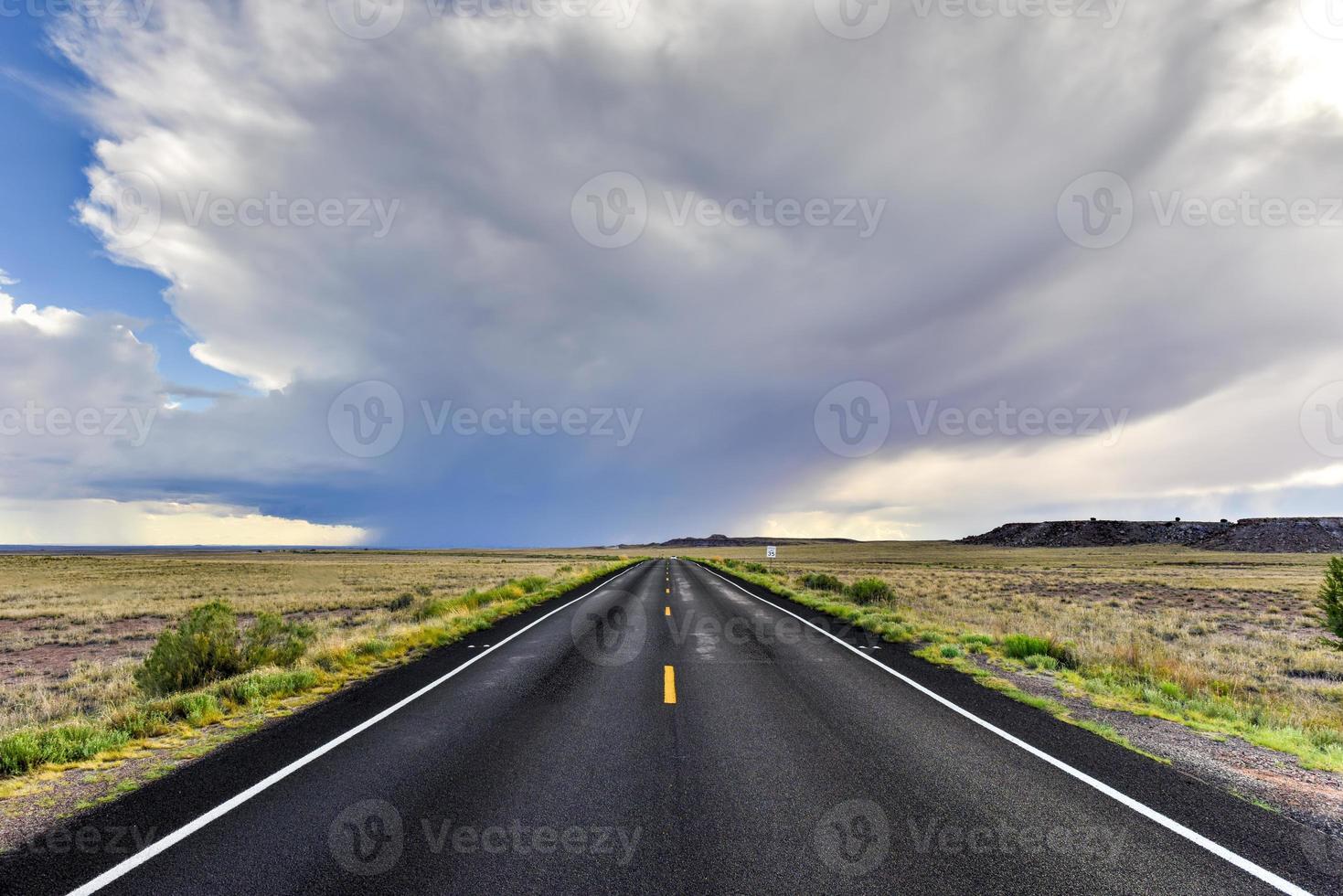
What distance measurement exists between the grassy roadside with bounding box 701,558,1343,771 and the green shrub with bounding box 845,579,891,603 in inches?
247

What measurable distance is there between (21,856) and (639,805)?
442 centimetres

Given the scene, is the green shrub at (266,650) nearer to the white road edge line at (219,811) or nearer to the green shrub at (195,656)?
the green shrub at (195,656)

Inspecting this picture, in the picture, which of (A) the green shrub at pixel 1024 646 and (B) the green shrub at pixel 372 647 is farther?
(A) the green shrub at pixel 1024 646

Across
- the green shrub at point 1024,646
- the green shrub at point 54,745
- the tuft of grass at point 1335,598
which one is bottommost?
the green shrub at point 1024,646

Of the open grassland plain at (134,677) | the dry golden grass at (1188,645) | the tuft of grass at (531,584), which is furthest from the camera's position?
the tuft of grass at (531,584)

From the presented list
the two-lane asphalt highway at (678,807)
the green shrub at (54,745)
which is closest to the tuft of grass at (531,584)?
the two-lane asphalt highway at (678,807)

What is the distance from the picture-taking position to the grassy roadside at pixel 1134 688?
7547 millimetres

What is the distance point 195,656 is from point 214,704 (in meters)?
3.33

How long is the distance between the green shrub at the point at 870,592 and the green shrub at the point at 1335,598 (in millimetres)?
11875

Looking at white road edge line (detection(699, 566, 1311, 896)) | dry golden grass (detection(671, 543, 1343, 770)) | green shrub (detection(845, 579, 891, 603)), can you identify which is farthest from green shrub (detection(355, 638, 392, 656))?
green shrub (detection(845, 579, 891, 603))

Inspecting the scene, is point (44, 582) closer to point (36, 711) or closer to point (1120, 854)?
point (36, 711)

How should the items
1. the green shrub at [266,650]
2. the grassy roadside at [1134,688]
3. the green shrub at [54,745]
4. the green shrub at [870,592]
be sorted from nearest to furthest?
1. the green shrub at [54,745]
2. the grassy roadside at [1134,688]
3. the green shrub at [266,650]
4. the green shrub at [870,592]

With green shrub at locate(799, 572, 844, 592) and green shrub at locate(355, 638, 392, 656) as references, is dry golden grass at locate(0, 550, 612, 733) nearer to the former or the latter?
green shrub at locate(355, 638, 392, 656)

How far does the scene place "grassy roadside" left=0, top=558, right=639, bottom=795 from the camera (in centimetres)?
638
